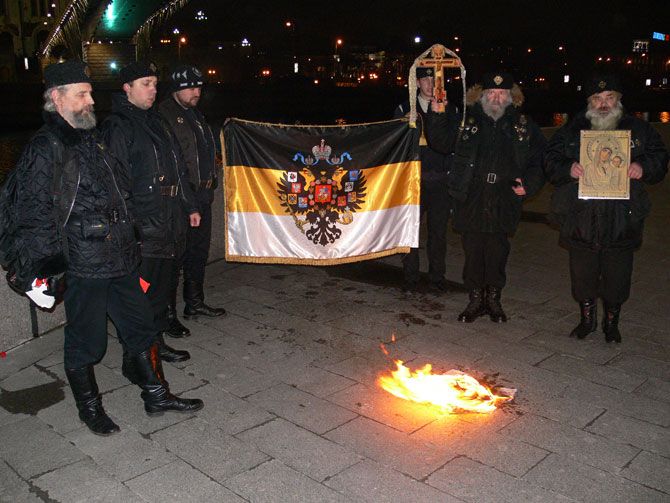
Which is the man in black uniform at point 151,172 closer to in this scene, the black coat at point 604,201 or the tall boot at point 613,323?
the black coat at point 604,201

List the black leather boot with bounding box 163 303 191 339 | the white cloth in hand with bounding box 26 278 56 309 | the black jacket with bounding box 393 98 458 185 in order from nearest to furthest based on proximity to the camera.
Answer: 1. the white cloth in hand with bounding box 26 278 56 309
2. the black leather boot with bounding box 163 303 191 339
3. the black jacket with bounding box 393 98 458 185

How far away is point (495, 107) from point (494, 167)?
0.49 metres

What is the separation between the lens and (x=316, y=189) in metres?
6.41

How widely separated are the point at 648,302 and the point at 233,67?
8360cm

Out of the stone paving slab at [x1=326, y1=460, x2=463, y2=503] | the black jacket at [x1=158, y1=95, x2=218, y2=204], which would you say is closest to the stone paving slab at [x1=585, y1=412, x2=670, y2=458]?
the stone paving slab at [x1=326, y1=460, x2=463, y2=503]

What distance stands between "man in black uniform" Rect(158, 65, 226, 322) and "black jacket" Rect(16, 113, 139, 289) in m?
1.57

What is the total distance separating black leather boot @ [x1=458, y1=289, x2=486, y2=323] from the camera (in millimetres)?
5859

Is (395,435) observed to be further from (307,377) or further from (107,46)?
(107,46)

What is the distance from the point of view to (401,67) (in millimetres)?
96750

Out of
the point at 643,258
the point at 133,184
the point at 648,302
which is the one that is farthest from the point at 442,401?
the point at 643,258

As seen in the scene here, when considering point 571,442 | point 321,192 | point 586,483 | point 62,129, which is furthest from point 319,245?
point 586,483

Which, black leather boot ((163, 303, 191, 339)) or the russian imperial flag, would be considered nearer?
black leather boot ((163, 303, 191, 339))

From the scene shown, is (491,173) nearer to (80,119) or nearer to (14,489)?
(80,119)

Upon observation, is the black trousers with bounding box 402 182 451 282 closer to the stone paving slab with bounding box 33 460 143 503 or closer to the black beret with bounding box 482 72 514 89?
the black beret with bounding box 482 72 514 89
